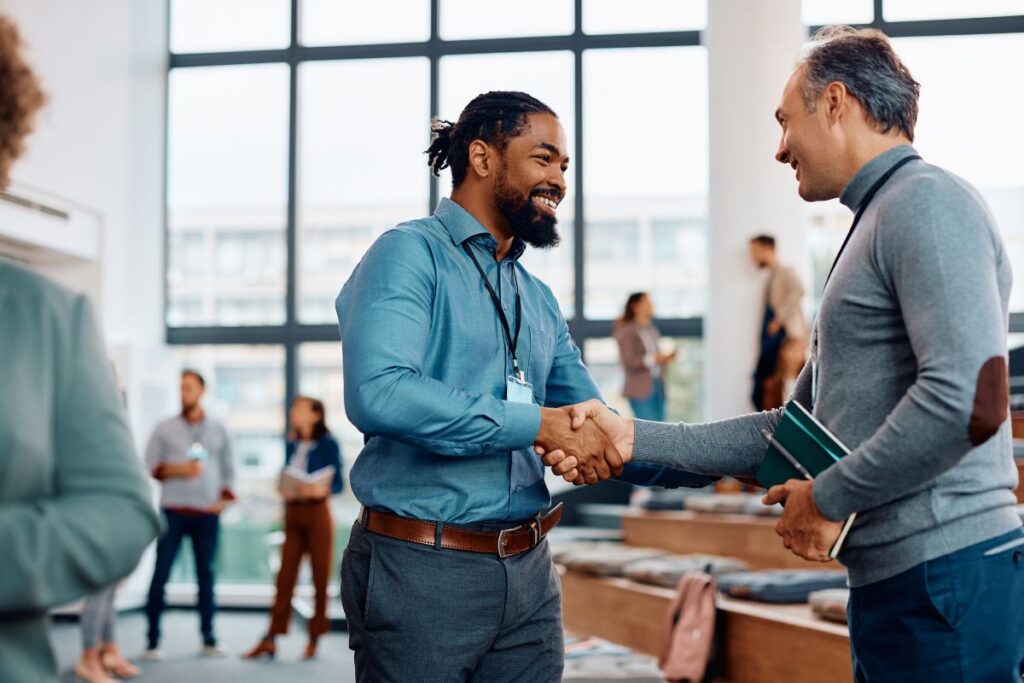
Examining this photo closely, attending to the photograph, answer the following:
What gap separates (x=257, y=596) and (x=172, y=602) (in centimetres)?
70

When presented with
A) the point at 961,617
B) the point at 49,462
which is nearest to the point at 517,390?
the point at 961,617

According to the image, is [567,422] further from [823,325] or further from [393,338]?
[823,325]

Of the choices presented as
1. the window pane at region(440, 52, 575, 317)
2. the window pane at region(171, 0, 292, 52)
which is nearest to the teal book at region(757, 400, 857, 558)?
the window pane at region(440, 52, 575, 317)

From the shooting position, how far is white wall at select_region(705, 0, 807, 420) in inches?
285

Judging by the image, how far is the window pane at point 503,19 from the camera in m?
8.90

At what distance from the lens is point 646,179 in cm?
873

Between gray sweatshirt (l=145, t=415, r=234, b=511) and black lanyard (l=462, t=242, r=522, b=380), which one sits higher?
black lanyard (l=462, t=242, r=522, b=380)

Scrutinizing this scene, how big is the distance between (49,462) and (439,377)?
0.94 meters

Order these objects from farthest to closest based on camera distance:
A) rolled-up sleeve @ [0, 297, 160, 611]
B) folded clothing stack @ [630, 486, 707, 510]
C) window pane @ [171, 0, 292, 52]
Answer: window pane @ [171, 0, 292, 52] → folded clothing stack @ [630, 486, 707, 510] → rolled-up sleeve @ [0, 297, 160, 611]

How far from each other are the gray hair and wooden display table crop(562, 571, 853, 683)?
1941 mm

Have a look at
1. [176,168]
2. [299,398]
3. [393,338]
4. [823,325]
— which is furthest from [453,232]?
[176,168]

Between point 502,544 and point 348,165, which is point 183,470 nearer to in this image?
point 348,165

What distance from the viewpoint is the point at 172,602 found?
8469 millimetres

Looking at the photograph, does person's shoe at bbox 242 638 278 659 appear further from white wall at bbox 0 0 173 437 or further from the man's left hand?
the man's left hand
